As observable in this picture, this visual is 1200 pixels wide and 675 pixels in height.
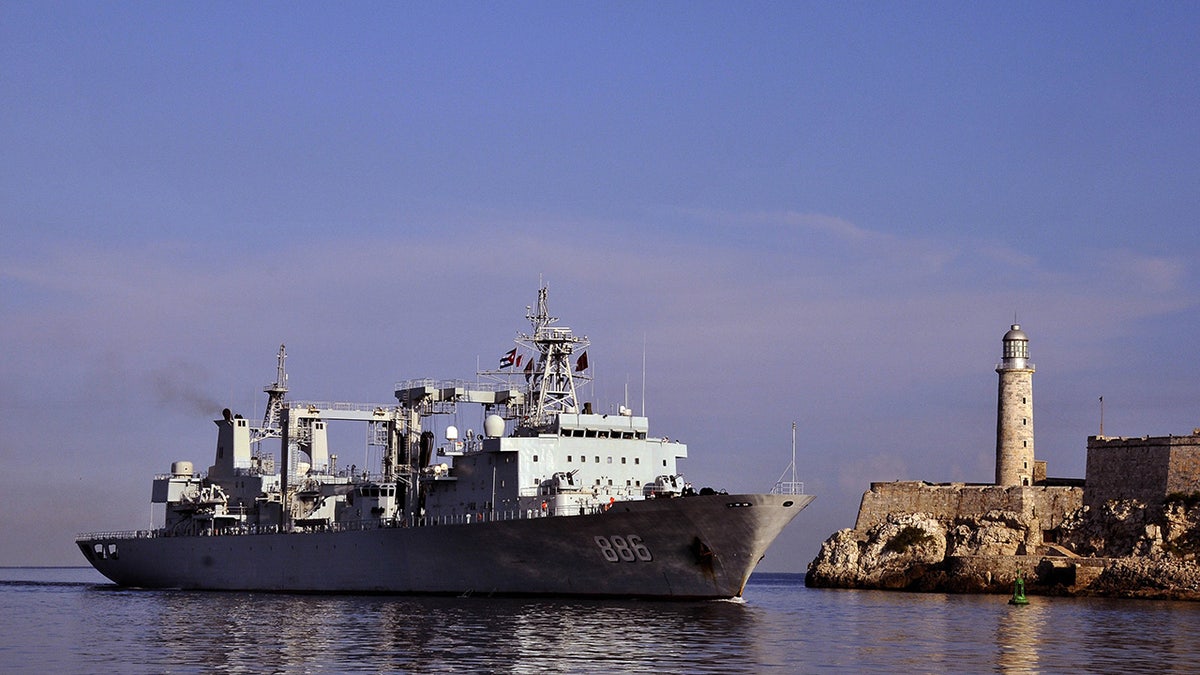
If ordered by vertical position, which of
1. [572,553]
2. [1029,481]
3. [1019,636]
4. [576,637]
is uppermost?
[1029,481]

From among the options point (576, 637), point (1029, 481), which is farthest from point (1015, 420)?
point (576, 637)

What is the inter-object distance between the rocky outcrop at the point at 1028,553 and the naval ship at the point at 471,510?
2175cm

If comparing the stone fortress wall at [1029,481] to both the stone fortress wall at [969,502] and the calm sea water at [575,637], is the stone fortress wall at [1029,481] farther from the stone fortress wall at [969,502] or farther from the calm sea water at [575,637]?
the calm sea water at [575,637]

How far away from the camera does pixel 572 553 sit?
1633 inches

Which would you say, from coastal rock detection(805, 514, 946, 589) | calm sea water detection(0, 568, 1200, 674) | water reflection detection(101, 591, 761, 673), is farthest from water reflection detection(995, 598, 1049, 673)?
coastal rock detection(805, 514, 946, 589)

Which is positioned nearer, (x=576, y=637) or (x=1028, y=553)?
(x=576, y=637)

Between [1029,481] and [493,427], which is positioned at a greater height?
[493,427]

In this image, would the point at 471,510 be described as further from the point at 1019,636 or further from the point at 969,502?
the point at 969,502

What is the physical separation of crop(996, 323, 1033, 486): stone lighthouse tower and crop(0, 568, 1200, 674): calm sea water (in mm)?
21824

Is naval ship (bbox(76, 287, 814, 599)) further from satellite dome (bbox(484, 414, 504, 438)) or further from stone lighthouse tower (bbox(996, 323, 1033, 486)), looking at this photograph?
stone lighthouse tower (bbox(996, 323, 1033, 486))

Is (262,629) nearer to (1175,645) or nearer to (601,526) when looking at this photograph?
(601,526)

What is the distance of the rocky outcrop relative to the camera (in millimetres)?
58312

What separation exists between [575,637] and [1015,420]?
43.8m

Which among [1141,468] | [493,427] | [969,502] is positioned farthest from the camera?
[969,502]
